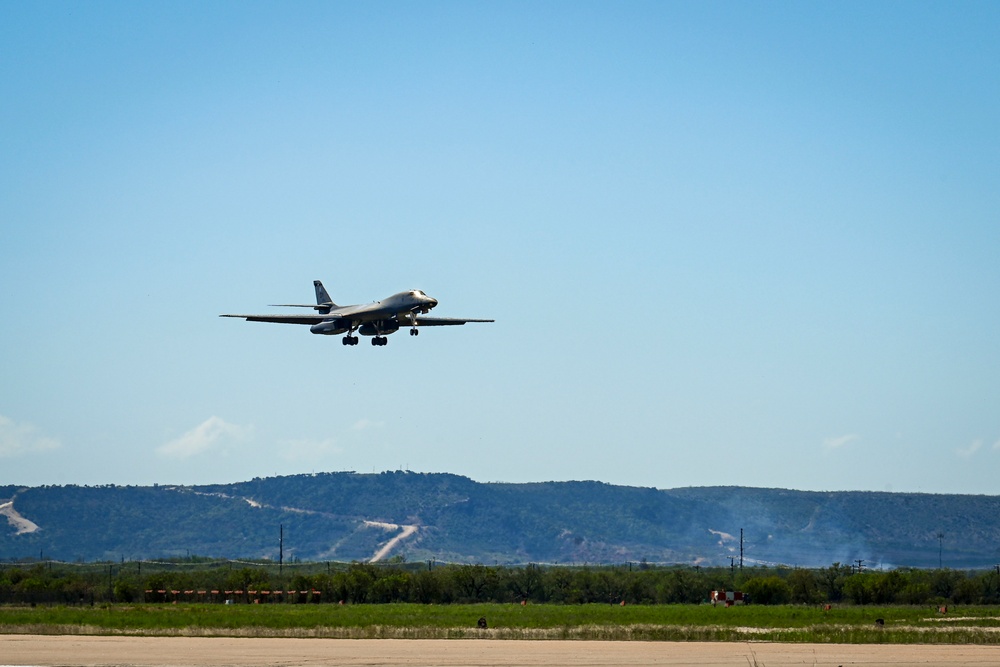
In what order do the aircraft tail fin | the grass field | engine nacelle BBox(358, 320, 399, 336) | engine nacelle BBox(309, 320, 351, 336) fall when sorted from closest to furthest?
the grass field, engine nacelle BBox(358, 320, 399, 336), engine nacelle BBox(309, 320, 351, 336), the aircraft tail fin

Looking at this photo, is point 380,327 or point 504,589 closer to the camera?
point 380,327

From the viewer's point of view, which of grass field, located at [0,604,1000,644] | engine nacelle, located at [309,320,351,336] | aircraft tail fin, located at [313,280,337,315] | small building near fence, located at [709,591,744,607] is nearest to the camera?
grass field, located at [0,604,1000,644]

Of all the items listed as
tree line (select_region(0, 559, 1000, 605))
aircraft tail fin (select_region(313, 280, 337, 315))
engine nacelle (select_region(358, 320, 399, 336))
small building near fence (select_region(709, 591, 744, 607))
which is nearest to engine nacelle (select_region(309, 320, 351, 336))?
engine nacelle (select_region(358, 320, 399, 336))

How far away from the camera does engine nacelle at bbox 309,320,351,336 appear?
6931 centimetres

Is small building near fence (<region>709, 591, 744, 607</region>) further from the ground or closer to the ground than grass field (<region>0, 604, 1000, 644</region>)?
further from the ground

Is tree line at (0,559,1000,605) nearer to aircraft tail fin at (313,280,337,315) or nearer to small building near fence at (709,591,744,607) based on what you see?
small building near fence at (709,591,744,607)

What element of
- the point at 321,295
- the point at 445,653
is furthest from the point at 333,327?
the point at 445,653

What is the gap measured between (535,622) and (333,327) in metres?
18.8

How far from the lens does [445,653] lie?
4422 cm

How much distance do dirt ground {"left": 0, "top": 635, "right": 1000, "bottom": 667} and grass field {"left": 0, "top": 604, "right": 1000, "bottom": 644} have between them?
7.75 feet

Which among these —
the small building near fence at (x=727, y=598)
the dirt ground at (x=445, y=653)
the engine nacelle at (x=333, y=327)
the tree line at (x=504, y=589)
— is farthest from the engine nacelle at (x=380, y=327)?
the dirt ground at (x=445, y=653)

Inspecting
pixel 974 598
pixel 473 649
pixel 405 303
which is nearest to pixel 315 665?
pixel 473 649

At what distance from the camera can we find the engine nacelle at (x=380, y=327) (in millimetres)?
67875

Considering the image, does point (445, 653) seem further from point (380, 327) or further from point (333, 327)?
point (333, 327)
